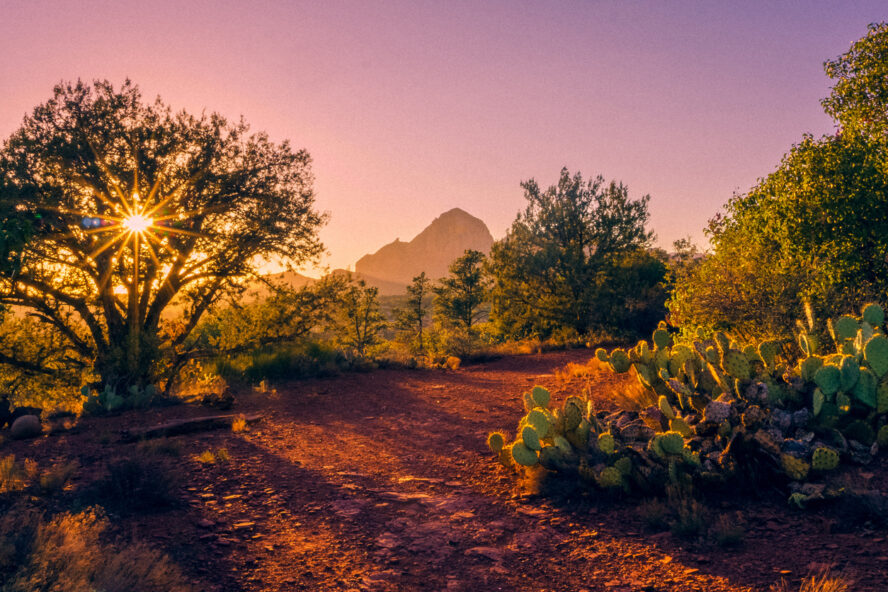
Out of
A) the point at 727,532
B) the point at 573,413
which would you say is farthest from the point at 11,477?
the point at 727,532

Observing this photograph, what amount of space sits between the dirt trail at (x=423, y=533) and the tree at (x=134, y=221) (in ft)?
19.8

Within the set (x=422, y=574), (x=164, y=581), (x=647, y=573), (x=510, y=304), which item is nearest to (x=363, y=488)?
(x=422, y=574)

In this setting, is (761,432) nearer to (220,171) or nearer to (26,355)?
(220,171)

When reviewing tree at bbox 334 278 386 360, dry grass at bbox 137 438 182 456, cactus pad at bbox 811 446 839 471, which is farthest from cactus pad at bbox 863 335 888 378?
tree at bbox 334 278 386 360

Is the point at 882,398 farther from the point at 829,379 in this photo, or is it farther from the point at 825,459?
the point at 825,459

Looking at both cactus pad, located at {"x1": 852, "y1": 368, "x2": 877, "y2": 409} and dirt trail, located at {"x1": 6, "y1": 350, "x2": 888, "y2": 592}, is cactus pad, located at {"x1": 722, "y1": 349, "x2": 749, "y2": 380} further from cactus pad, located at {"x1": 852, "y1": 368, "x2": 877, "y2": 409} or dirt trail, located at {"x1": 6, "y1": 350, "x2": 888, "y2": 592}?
dirt trail, located at {"x1": 6, "y1": 350, "x2": 888, "y2": 592}

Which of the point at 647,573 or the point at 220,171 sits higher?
the point at 220,171

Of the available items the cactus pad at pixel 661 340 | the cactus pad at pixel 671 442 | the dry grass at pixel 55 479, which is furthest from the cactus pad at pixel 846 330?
the dry grass at pixel 55 479

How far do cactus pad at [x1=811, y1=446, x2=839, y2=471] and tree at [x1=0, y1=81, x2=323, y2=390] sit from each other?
1399 cm

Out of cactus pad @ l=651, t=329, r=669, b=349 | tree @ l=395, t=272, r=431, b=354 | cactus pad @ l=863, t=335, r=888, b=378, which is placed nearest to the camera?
cactus pad @ l=863, t=335, r=888, b=378

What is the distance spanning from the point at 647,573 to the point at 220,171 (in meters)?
14.7

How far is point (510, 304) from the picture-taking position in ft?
87.8

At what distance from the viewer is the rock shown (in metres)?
8.53

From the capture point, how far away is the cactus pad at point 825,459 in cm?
475
